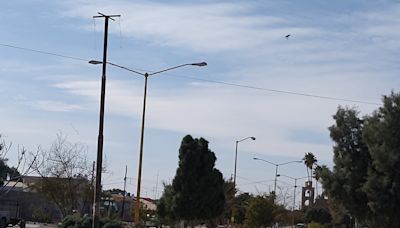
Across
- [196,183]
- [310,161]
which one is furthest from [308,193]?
[196,183]

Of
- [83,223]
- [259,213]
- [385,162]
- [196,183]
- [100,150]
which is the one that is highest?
[385,162]

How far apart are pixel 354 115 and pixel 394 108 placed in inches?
143

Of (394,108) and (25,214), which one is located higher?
(394,108)

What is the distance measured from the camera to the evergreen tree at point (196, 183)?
151 feet

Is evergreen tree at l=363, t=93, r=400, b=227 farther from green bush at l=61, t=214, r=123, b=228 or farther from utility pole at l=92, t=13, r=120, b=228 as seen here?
utility pole at l=92, t=13, r=120, b=228

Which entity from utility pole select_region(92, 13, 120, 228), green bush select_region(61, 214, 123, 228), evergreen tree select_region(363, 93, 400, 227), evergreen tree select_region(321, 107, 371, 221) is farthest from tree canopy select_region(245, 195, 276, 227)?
utility pole select_region(92, 13, 120, 228)

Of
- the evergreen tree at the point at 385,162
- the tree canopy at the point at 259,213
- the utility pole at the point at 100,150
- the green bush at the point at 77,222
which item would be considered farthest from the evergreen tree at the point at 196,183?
the tree canopy at the point at 259,213

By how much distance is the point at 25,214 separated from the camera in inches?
3656

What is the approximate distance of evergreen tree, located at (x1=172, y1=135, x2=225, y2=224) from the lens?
4616 cm

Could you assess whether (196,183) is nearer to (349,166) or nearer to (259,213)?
(349,166)

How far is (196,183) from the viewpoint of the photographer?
46.2m

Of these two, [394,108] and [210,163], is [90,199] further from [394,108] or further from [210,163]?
[394,108]

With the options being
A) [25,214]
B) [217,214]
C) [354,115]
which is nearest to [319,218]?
[25,214]

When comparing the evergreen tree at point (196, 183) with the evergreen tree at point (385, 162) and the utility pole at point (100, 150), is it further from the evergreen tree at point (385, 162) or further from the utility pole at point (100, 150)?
the utility pole at point (100, 150)
